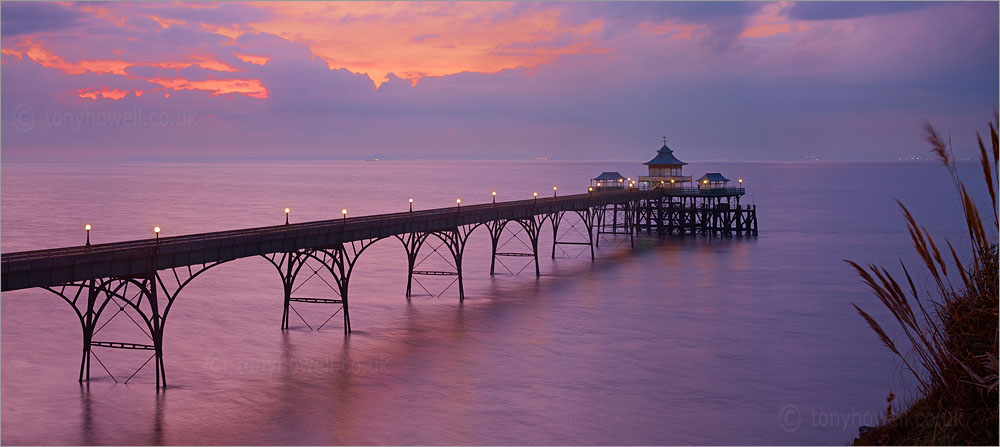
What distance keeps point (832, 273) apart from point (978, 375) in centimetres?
5335

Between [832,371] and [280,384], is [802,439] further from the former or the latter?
[280,384]

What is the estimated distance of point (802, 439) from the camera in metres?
25.0

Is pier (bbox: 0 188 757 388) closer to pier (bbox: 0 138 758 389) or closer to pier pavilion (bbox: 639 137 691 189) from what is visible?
pier (bbox: 0 138 758 389)

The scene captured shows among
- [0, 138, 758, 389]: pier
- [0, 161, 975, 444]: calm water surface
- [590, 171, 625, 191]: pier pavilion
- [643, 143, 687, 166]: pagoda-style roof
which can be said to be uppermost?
[643, 143, 687, 166]: pagoda-style roof

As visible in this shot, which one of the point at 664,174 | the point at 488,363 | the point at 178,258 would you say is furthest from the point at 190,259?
the point at 664,174

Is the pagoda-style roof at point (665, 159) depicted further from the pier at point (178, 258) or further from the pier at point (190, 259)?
the pier at point (178, 258)

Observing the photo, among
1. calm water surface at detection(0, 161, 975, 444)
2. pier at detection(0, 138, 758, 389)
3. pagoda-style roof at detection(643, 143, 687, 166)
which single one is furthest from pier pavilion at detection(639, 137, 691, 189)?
calm water surface at detection(0, 161, 975, 444)

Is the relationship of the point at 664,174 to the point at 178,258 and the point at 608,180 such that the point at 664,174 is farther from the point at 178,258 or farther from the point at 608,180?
the point at 178,258

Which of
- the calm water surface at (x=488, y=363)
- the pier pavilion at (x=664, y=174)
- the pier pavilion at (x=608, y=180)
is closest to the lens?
the calm water surface at (x=488, y=363)

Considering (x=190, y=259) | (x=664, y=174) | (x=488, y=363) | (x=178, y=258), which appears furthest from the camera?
(x=664, y=174)

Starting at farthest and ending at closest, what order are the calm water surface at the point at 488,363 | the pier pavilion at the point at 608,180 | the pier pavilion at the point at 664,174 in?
the pier pavilion at the point at 664,174 → the pier pavilion at the point at 608,180 → the calm water surface at the point at 488,363

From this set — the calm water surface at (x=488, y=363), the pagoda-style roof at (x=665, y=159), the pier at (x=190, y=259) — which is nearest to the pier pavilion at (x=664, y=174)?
the pagoda-style roof at (x=665, y=159)

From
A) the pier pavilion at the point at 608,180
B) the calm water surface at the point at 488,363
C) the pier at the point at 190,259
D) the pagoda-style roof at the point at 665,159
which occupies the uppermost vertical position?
the pagoda-style roof at the point at 665,159

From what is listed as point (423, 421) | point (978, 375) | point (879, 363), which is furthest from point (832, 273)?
point (978, 375)
